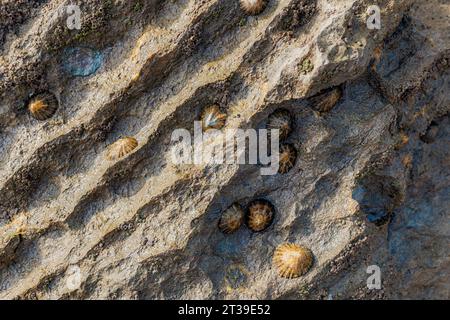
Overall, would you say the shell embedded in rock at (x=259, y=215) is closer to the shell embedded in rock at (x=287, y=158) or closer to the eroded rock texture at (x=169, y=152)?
the eroded rock texture at (x=169, y=152)

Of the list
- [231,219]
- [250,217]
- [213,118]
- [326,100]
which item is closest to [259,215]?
[250,217]

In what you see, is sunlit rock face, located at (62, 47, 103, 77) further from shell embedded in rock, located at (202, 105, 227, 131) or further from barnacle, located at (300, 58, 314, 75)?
barnacle, located at (300, 58, 314, 75)

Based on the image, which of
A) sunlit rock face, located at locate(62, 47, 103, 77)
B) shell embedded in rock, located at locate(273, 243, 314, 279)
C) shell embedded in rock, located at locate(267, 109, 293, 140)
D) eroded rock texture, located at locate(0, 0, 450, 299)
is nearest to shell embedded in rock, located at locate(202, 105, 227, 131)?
eroded rock texture, located at locate(0, 0, 450, 299)

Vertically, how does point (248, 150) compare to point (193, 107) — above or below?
below

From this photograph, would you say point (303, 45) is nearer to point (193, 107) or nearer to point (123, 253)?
point (193, 107)

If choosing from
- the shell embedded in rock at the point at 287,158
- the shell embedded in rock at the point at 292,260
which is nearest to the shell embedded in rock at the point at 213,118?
the shell embedded in rock at the point at 287,158

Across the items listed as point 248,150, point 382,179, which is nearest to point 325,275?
point 382,179
